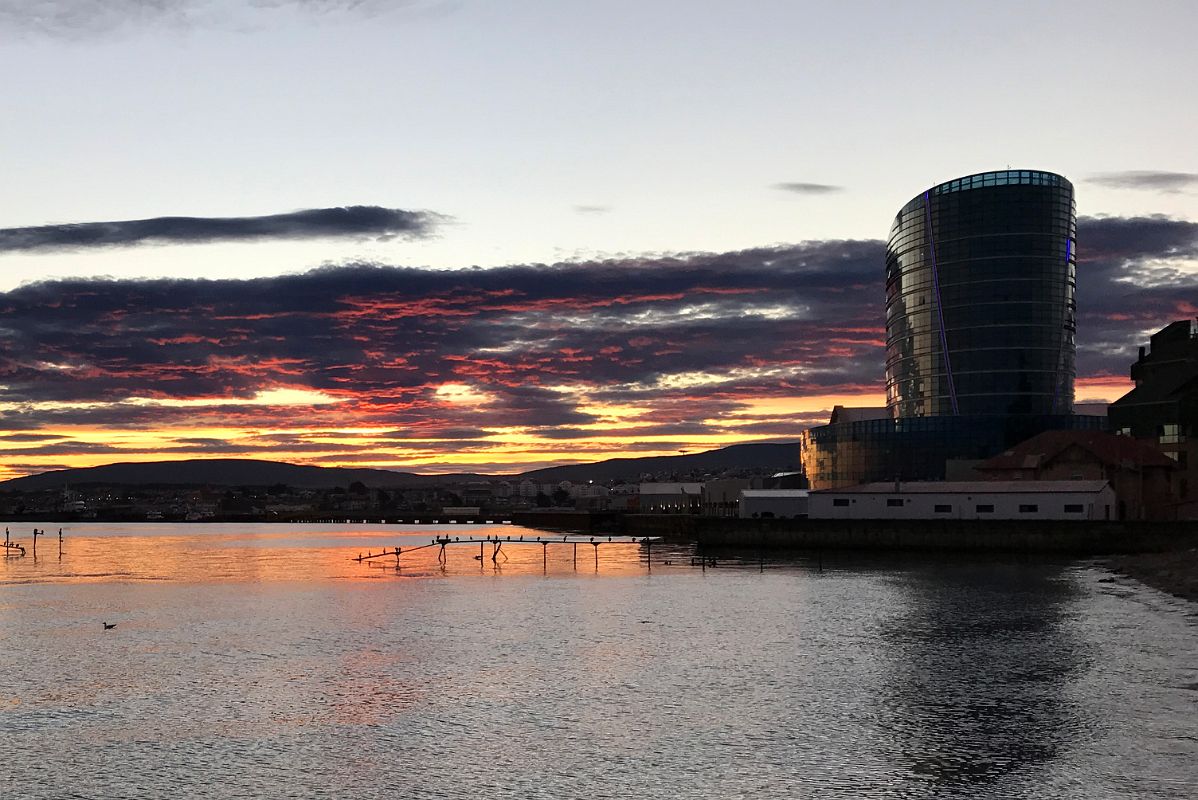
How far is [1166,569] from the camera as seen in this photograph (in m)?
111

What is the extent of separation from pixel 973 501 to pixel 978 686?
109m

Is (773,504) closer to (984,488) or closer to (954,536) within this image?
(984,488)

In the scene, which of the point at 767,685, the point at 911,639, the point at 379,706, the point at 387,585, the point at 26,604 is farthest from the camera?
the point at 387,585

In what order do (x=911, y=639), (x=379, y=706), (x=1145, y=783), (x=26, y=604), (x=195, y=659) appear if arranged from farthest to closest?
(x=26, y=604) → (x=911, y=639) → (x=195, y=659) → (x=379, y=706) → (x=1145, y=783)

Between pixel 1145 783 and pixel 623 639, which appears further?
pixel 623 639

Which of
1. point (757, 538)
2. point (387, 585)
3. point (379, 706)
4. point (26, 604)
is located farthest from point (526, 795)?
point (757, 538)

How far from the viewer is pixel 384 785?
115ft

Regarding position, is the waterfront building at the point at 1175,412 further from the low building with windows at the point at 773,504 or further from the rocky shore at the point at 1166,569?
the low building with windows at the point at 773,504

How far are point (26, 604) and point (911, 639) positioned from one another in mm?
77566

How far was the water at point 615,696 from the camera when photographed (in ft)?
117

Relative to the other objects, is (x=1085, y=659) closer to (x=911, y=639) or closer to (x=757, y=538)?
(x=911, y=639)

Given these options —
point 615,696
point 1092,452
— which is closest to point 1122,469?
point 1092,452

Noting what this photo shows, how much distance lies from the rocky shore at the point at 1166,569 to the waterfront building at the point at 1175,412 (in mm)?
35634

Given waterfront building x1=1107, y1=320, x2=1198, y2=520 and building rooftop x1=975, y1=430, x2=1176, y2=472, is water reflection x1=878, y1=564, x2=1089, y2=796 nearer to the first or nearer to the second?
building rooftop x1=975, y1=430, x2=1176, y2=472
